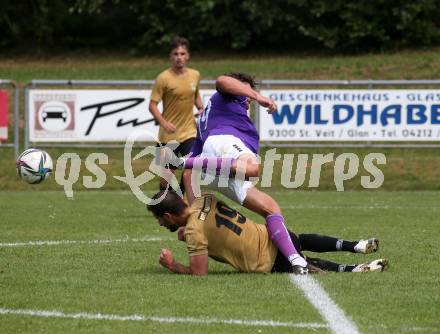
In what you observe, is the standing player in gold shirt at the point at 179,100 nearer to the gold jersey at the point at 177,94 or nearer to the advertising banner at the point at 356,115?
the gold jersey at the point at 177,94

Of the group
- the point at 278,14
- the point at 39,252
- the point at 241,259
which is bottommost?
the point at 278,14

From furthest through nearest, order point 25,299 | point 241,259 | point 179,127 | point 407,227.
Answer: point 179,127 → point 407,227 → point 241,259 → point 25,299

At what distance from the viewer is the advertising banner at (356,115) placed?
20.6m

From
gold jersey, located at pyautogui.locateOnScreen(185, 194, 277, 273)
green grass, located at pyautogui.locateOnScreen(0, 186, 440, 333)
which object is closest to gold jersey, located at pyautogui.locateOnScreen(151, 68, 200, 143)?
green grass, located at pyautogui.locateOnScreen(0, 186, 440, 333)

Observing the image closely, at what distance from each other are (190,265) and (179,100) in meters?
5.55

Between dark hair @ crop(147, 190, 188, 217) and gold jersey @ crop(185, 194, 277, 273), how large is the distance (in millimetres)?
114

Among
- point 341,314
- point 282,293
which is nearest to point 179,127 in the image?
point 282,293

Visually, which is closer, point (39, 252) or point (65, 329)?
point (65, 329)

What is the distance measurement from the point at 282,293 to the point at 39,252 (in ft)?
11.3

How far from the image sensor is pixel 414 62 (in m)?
31.1

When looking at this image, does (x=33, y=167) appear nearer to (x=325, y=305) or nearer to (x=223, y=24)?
(x=325, y=305)

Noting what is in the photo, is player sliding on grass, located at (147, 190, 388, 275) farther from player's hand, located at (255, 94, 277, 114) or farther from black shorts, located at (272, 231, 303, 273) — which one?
player's hand, located at (255, 94, 277, 114)

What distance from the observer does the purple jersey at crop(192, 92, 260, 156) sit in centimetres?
944

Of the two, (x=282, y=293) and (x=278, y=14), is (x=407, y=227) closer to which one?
(x=282, y=293)
